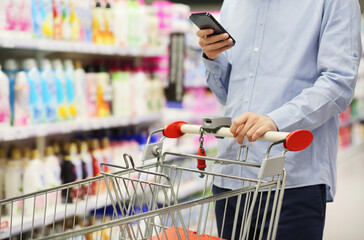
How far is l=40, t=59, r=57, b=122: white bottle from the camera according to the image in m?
2.37

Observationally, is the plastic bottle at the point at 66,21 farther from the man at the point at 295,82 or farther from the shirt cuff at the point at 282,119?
the shirt cuff at the point at 282,119

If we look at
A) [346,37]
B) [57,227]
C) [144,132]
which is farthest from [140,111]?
[346,37]

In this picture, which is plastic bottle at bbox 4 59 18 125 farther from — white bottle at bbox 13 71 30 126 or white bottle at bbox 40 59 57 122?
white bottle at bbox 40 59 57 122

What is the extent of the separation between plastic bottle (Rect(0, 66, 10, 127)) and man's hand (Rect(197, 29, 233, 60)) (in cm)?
115

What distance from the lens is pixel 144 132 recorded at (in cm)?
327

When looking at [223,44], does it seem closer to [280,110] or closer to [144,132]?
[280,110]

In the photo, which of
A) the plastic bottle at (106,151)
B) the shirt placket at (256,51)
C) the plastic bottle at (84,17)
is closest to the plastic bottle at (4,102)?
the plastic bottle at (84,17)

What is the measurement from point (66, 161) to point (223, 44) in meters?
1.46

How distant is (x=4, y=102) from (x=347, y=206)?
11.9ft

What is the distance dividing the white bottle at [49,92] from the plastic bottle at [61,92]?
1.2 inches

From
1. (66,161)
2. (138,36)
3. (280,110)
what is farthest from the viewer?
(138,36)

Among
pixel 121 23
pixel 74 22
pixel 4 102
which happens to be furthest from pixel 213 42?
pixel 121 23

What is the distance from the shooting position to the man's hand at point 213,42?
4.56 feet

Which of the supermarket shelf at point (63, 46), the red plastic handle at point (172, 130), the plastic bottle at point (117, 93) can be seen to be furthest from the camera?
the plastic bottle at point (117, 93)
